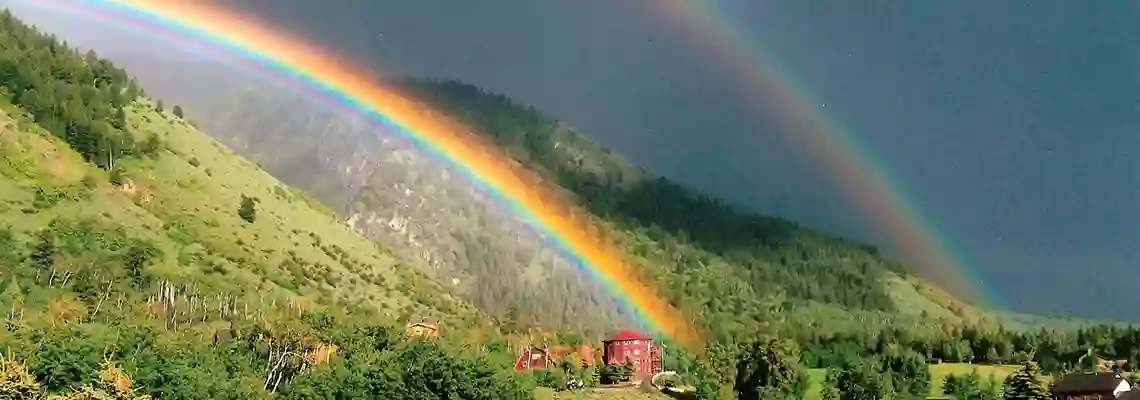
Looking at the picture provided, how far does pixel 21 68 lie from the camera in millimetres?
128375

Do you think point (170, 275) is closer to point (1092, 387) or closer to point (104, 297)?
point (104, 297)

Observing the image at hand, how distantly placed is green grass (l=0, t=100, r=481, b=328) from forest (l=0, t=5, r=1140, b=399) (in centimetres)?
34

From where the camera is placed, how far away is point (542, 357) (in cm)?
10612

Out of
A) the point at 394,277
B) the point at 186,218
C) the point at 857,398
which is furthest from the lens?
the point at 394,277

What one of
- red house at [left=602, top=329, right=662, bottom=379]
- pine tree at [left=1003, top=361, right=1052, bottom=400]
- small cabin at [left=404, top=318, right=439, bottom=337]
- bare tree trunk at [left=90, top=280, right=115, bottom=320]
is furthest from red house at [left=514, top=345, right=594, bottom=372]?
pine tree at [left=1003, top=361, right=1052, bottom=400]

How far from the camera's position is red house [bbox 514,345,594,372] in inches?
3974

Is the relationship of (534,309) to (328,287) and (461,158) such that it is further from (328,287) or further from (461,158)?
(328,287)

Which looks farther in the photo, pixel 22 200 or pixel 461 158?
pixel 461 158

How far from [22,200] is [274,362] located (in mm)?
46486

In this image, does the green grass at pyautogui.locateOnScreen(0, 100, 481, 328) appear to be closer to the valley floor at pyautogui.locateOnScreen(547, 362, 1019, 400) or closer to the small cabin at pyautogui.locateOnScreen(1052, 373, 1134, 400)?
the valley floor at pyautogui.locateOnScreen(547, 362, 1019, 400)

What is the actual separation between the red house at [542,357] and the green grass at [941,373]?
23073 millimetres

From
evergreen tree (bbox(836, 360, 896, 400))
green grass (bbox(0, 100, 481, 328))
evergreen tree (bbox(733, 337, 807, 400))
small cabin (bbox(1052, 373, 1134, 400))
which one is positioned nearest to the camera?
evergreen tree (bbox(733, 337, 807, 400))

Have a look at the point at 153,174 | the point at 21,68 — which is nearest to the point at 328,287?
the point at 153,174

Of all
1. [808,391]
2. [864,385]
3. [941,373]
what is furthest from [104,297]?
[941,373]
